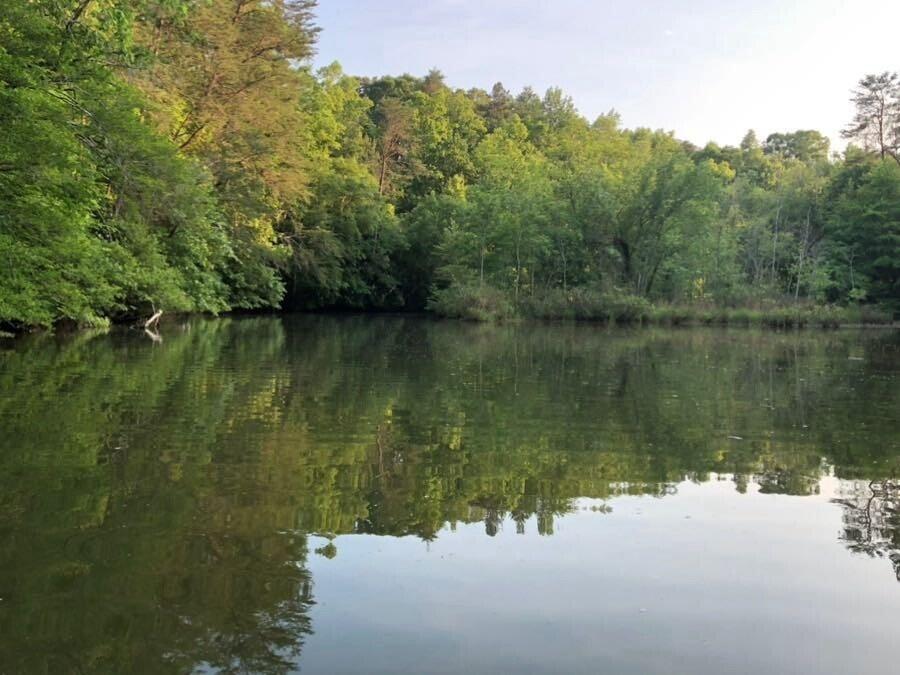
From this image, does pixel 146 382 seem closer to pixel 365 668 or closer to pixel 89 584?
pixel 89 584

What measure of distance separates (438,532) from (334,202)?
141ft

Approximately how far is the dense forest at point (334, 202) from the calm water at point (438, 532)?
21.8 feet

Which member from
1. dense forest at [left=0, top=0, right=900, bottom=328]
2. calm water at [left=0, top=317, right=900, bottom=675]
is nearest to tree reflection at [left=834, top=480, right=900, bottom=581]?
calm water at [left=0, top=317, right=900, bottom=675]

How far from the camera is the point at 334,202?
153 feet

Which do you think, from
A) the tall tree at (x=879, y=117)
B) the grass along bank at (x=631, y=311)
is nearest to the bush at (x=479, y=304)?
the grass along bank at (x=631, y=311)

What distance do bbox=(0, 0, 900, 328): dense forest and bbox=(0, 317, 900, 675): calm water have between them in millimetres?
6658

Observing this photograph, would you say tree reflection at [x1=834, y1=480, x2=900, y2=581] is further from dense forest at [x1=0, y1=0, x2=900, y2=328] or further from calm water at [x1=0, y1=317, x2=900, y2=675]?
dense forest at [x1=0, y1=0, x2=900, y2=328]

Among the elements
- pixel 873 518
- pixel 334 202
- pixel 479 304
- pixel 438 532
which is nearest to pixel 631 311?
pixel 479 304

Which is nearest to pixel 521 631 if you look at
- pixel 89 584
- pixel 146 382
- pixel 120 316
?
pixel 89 584

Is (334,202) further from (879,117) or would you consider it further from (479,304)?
(879,117)

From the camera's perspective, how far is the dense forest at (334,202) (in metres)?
15.1

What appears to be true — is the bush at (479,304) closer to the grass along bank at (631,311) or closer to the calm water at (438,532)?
the grass along bank at (631,311)

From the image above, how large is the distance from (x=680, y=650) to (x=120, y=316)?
86.0 ft

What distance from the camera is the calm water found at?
140 inches
